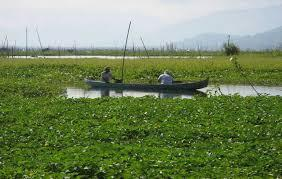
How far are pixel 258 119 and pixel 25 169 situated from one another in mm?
8602

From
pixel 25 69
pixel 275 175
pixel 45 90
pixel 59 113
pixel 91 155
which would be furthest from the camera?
pixel 25 69

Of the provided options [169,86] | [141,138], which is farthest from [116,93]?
[141,138]

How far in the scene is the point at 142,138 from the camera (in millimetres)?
13836

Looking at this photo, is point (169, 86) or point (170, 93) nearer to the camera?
point (170, 93)

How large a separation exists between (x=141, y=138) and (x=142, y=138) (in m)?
0.03

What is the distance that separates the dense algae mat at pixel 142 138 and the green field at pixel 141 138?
23 mm

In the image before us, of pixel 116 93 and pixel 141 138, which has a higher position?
pixel 116 93

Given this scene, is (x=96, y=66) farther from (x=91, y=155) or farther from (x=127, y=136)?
(x=91, y=155)

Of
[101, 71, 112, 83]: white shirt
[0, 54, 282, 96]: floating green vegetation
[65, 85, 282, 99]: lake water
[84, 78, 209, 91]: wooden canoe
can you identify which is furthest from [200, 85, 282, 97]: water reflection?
[101, 71, 112, 83]: white shirt

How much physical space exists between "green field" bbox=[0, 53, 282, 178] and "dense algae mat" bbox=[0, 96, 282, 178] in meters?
0.02

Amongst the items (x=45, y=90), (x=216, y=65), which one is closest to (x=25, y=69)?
(x=45, y=90)

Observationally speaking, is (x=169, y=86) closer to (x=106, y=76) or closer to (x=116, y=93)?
(x=116, y=93)

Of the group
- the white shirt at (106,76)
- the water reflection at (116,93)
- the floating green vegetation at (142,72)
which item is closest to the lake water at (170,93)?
the water reflection at (116,93)

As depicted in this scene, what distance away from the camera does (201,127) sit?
14703mm
